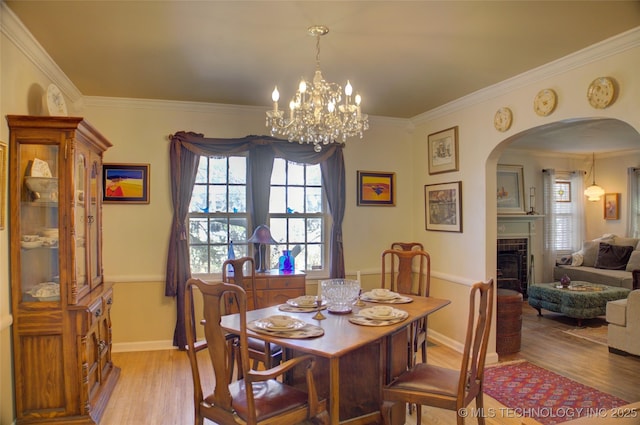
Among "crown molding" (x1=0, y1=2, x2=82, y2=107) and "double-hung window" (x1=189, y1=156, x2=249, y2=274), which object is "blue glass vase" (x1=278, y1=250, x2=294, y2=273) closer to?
"double-hung window" (x1=189, y1=156, x2=249, y2=274)

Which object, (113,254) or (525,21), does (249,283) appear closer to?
(113,254)

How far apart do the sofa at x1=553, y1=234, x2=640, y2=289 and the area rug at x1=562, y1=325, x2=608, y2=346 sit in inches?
55.1

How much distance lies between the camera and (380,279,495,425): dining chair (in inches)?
80.7

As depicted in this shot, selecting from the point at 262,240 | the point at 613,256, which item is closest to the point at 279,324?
the point at 262,240

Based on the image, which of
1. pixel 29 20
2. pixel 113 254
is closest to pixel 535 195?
pixel 113 254

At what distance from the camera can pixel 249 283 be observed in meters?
3.87

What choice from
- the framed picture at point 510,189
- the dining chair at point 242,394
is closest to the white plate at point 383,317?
the dining chair at point 242,394

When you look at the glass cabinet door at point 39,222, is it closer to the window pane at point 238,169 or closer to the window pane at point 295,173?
the window pane at point 238,169

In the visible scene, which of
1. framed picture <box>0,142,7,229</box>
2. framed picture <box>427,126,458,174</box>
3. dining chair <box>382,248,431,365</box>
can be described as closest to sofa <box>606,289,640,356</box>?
dining chair <box>382,248,431,365</box>

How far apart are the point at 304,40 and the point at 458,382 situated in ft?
7.63

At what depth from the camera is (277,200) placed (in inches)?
181

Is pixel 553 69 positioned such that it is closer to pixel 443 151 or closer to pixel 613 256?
pixel 443 151

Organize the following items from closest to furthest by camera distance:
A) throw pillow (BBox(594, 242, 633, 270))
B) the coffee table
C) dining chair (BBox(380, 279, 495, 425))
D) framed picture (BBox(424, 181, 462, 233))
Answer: dining chair (BBox(380, 279, 495, 425)) < framed picture (BBox(424, 181, 462, 233)) < the coffee table < throw pillow (BBox(594, 242, 633, 270))

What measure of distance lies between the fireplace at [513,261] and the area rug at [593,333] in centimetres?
181
